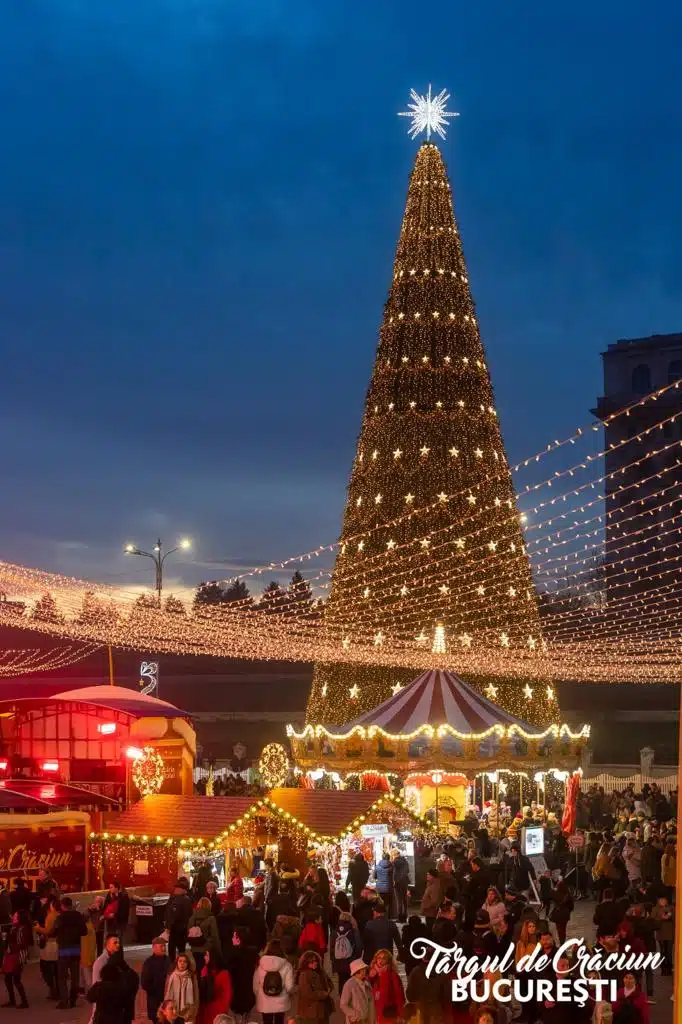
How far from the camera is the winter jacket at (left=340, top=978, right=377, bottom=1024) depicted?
37.3 feet

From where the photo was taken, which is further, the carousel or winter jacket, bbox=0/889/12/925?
the carousel

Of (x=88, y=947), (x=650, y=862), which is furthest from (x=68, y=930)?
(x=650, y=862)

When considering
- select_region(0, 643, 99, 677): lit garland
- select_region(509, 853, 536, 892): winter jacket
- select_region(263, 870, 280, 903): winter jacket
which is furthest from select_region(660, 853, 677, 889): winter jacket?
select_region(0, 643, 99, 677): lit garland

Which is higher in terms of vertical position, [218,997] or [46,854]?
[218,997]

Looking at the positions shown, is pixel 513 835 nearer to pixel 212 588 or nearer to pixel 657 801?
pixel 657 801

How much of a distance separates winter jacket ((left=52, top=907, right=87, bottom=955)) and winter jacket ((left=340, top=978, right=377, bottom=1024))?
18.1 ft

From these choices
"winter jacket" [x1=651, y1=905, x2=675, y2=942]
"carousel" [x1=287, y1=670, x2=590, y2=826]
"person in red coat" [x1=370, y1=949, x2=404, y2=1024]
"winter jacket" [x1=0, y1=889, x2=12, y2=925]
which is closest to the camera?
"person in red coat" [x1=370, y1=949, x2=404, y2=1024]

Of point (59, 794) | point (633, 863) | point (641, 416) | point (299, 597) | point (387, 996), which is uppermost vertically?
point (641, 416)

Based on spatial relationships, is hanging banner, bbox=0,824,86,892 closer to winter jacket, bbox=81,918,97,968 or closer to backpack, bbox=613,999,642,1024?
winter jacket, bbox=81,918,97,968

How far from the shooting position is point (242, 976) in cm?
1384

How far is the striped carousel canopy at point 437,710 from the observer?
1210 inches

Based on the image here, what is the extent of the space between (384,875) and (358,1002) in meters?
9.80

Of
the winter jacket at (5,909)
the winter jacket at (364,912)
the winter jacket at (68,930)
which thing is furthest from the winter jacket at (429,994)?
the winter jacket at (5,909)

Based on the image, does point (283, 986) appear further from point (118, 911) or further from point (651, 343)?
point (651, 343)
